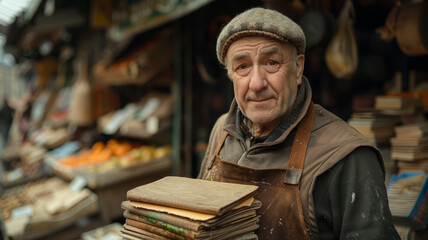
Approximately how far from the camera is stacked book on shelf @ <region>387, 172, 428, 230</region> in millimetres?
2422

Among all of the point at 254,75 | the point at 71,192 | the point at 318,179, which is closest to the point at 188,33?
the point at 71,192

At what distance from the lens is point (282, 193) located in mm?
1567

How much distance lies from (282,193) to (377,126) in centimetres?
194

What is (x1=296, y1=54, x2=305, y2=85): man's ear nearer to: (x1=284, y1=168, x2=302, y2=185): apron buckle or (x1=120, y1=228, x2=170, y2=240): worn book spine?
(x1=284, y1=168, x2=302, y2=185): apron buckle

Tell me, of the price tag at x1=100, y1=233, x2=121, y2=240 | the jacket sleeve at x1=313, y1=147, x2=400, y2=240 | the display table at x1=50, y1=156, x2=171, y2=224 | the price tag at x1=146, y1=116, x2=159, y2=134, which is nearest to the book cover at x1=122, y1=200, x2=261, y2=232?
the jacket sleeve at x1=313, y1=147, x2=400, y2=240

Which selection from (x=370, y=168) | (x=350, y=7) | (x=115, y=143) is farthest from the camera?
(x=115, y=143)

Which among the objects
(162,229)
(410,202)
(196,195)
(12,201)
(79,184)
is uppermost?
(196,195)

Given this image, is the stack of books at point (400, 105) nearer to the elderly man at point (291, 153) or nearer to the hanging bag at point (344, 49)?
the hanging bag at point (344, 49)

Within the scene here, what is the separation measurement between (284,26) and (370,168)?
0.75m

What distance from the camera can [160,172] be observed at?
15.9 ft

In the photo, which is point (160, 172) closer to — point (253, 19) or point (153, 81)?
point (153, 81)

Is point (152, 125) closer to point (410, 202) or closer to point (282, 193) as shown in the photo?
point (410, 202)

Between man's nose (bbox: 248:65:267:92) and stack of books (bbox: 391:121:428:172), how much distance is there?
189 cm

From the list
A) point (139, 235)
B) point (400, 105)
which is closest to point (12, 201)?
point (139, 235)
